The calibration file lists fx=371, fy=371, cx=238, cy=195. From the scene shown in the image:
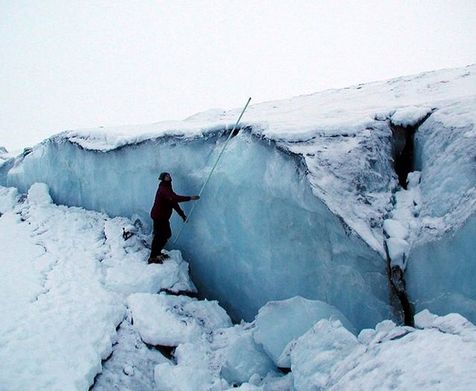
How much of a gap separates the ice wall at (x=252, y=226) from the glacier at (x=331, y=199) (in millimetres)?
14

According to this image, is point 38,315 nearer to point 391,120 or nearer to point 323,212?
point 323,212

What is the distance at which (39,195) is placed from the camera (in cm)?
764

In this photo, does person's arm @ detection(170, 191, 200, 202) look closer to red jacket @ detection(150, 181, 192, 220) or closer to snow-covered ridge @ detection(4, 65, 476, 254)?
red jacket @ detection(150, 181, 192, 220)

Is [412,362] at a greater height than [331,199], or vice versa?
[331,199]

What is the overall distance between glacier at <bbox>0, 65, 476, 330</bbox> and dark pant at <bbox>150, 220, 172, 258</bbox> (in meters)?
0.32

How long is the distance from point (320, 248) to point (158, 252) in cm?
247

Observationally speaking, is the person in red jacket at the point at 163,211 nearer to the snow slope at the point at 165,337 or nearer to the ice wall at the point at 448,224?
the snow slope at the point at 165,337

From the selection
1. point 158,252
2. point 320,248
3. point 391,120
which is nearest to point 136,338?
point 158,252

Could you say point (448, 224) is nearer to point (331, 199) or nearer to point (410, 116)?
point (331, 199)

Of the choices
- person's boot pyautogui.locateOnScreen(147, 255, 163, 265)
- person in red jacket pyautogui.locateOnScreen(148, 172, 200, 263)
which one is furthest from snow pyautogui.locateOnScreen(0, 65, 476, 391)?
person in red jacket pyautogui.locateOnScreen(148, 172, 200, 263)

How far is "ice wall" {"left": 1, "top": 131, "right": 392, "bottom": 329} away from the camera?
369 cm

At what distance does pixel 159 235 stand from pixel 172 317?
4.14 feet

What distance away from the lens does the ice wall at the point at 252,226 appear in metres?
3.69

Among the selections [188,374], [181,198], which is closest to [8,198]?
[181,198]
